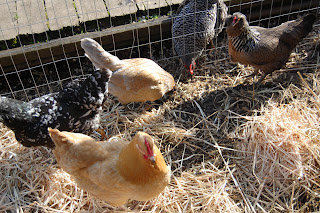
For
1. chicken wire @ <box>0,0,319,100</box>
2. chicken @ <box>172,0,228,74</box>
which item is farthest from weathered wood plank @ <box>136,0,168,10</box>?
chicken @ <box>172,0,228,74</box>

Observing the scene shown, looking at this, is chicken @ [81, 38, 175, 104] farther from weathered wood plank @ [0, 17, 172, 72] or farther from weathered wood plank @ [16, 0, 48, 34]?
weathered wood plank @ [16, 0, 48, 34]

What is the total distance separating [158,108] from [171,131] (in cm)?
58

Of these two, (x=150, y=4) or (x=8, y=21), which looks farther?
(x=150, y=4)

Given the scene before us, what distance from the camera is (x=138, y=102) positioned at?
14.1 ft

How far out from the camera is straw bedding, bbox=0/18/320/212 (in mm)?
3043

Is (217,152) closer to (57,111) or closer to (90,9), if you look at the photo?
(57,111)

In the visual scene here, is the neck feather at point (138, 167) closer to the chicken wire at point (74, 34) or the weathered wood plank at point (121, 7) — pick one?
the chicken wire at point (74, 34)

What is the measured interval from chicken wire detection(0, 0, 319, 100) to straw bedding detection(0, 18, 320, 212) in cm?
78

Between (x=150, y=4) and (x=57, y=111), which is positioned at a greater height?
(x=150, y=4)

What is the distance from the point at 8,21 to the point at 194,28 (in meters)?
2.93

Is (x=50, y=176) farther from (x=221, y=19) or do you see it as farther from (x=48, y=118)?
(x=221, y=19)

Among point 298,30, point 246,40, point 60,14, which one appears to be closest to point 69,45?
point 60,14

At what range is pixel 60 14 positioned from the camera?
4.52 meters

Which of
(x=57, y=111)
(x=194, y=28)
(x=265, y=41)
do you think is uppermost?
(x=194, y=28)
